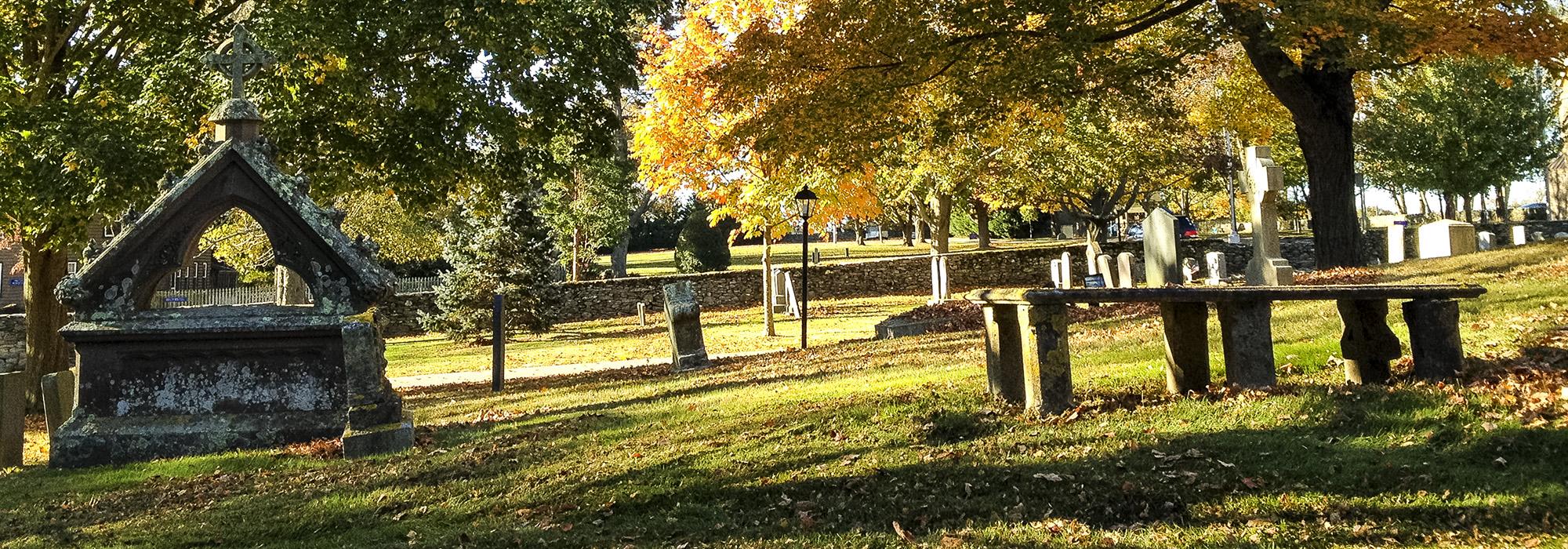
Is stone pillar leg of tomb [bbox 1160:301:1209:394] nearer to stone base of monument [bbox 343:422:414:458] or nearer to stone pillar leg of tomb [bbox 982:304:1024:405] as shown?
stone pillar leg of tomb [bbox 982:304:1024:405]

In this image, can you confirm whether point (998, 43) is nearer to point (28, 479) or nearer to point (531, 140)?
point (531, 140)

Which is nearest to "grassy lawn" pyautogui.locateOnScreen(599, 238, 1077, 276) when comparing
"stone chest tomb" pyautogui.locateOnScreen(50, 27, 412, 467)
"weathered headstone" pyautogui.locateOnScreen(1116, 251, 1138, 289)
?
"weathered headstone" pyautogui.locateOnScreen(1116, 251, 1138, 289)

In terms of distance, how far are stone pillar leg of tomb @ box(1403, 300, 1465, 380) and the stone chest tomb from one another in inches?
297

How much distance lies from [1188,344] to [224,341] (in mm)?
7743

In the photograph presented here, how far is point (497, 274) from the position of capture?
25.5 meters

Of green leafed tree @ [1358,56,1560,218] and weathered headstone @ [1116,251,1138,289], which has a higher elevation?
green leafed tree @ [1358,56,1560,218]

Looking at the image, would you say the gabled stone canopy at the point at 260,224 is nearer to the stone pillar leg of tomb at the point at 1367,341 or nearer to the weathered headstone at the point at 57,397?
the weathered headstone at the point at 57,397

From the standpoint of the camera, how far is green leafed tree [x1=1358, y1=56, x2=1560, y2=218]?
152 feet

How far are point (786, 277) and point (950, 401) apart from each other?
21930 mm

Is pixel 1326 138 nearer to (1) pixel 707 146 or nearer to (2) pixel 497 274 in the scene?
(1) pixel 707 146

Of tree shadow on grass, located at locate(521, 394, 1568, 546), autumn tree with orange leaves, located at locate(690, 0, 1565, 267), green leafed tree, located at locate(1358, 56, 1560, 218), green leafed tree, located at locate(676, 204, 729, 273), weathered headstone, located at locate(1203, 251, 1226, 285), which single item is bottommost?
tree shadow on grass, located at locate(521, 394, 1568, 546)

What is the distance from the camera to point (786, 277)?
96.9 feet

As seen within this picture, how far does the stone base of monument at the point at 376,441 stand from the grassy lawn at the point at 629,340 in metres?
10.8

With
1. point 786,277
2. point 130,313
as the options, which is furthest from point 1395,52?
point 786,277
